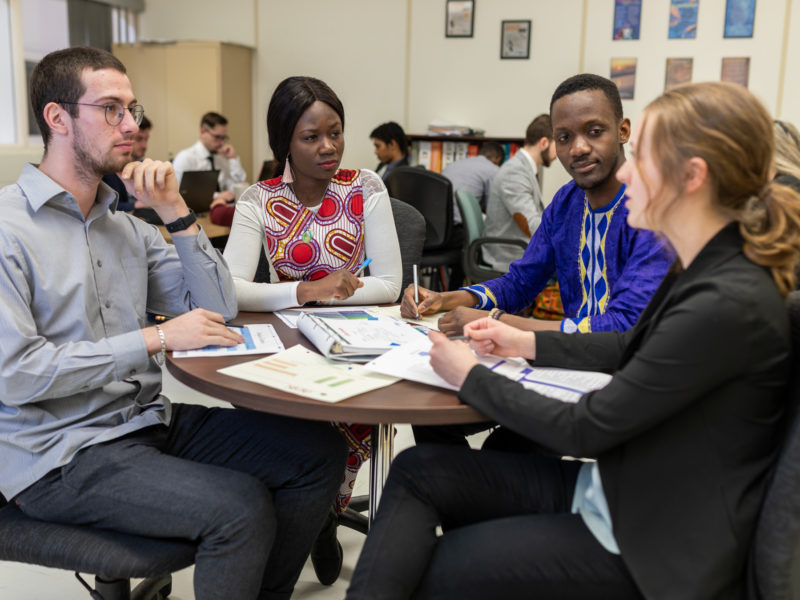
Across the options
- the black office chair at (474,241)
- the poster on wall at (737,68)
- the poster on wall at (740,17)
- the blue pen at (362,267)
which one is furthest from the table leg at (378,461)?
the poster on wall at (740,17)

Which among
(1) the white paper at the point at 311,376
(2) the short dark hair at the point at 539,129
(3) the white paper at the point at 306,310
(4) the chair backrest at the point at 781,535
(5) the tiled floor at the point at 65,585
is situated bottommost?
(5) the tiled floor at the point at 65,585

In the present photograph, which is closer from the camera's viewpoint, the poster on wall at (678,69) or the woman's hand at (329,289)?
the woman's hand at (329,289)

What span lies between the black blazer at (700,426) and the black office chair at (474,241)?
3.01 metres

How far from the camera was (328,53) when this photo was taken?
7.83 metres

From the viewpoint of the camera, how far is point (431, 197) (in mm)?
4738

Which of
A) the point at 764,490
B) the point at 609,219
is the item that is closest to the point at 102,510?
the point at 764,490

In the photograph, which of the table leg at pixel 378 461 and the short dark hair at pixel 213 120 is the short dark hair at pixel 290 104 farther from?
the short dark hair at pixel 213 120

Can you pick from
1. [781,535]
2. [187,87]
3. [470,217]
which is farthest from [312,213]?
[187,87]

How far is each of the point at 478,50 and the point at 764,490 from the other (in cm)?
679

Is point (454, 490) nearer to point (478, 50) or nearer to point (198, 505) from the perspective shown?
point (198, 505)

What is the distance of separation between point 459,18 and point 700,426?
6.90m

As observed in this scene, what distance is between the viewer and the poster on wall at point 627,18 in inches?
265

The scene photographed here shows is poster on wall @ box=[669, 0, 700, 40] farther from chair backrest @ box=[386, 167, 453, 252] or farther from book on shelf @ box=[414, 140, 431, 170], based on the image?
chair backrest @ box=[386, 167, 453, 252]

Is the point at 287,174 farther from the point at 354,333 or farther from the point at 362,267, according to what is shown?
the point at 354,333
